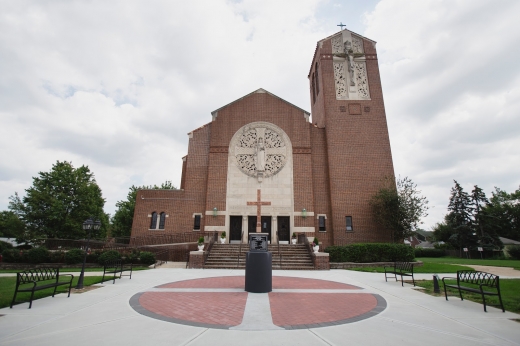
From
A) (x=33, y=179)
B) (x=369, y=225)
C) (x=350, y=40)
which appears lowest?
(x=369, y=225)

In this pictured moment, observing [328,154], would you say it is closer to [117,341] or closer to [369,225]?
[369,225]

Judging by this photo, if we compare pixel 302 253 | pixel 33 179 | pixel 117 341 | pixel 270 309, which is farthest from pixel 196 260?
pixel 33 179

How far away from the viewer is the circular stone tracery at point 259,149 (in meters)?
24.5

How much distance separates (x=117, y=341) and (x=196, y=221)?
67.1 feet

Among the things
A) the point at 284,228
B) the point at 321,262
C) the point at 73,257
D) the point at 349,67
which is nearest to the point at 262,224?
the point at 284,228

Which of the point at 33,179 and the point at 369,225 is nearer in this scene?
the point at 369,225

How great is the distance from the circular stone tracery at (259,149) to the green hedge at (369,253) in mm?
9265

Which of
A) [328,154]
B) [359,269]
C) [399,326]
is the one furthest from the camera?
[328,154]

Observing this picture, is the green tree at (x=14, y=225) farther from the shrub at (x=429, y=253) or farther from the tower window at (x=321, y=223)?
the shrub at (x=429, y=253)

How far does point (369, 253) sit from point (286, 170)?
32.4 feet

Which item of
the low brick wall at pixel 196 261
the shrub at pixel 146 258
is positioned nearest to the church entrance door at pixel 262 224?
the low brick wall at pixel 196 261

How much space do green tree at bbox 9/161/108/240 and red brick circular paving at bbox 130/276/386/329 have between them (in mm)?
26570

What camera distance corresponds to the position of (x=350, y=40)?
28594 mm

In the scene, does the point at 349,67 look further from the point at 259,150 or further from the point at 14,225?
the point at 14,225
